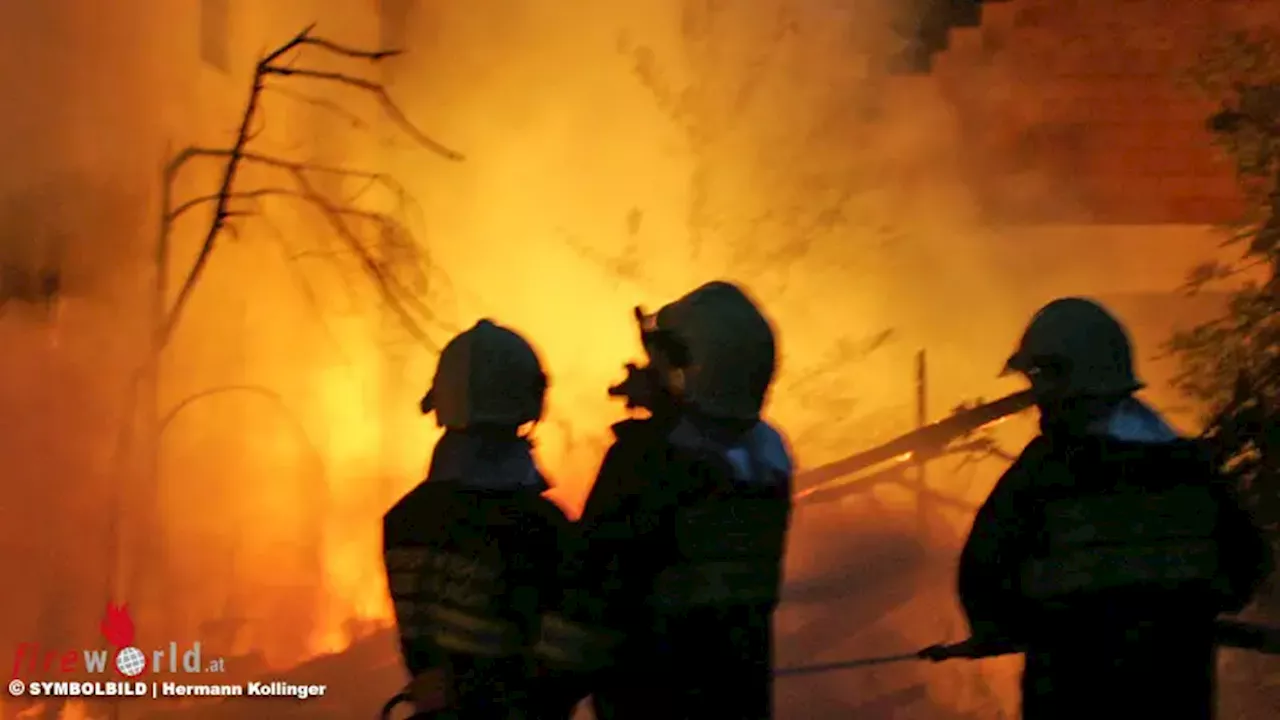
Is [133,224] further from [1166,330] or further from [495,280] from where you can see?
[1166,330]

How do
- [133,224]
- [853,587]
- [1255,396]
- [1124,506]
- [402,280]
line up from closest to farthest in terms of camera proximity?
[1124,506], [1255,396], [133,224], [853,587], [402,280]

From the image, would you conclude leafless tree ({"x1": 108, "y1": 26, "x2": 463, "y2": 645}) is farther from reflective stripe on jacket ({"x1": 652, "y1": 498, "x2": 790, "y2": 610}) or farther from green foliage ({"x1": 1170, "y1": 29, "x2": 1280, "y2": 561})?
green foliage ({"x1": 1170, "y1": 29, "x2": 1280, "y2": 561})

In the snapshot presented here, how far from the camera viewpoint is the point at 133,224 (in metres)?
4.79

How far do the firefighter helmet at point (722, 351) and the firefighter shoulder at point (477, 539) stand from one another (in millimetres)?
416

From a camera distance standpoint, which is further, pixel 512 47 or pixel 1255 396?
pixel 512 47

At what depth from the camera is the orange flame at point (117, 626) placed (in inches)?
183

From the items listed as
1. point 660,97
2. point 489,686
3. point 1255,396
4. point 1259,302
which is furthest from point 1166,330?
point 489,686

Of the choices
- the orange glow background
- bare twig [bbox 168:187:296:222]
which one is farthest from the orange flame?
bare twig [bbox 168:187:296:222]

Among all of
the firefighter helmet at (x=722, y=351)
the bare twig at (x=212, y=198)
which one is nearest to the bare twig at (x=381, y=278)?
the bare twig at (x=212, y=198)

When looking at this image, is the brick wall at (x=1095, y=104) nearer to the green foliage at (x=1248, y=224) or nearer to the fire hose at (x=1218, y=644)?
the green foliage at (x=1248, y=224)

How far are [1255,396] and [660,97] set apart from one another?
388 cm

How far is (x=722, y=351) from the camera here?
252 centimetres

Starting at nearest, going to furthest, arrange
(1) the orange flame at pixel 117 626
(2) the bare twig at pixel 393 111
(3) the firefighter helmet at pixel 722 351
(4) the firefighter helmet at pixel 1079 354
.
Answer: (3) the firefighter helmet at pixel 722 351
(4) the firefighter helmet at pixel 1079 354
(1) the orange flame at pixel 117 626
(2) the bare twig at pixel 393 111

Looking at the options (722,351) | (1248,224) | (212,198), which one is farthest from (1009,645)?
(212,198)
